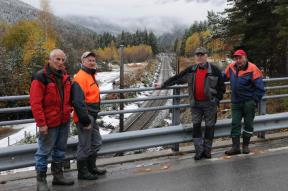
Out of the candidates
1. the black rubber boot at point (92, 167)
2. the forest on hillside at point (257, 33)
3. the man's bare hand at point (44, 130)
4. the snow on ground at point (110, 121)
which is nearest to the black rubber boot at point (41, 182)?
the man's bare hand at point (44, 130)

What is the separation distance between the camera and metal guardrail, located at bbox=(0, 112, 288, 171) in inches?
232

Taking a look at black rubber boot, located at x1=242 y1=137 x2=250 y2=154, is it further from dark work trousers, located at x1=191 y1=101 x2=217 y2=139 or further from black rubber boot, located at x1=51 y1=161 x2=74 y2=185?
black rubber boot, located at x1=51 y1=161 x2=74 y2=185

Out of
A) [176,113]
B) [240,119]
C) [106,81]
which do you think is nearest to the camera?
[240,119]

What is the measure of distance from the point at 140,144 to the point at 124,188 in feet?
4.40

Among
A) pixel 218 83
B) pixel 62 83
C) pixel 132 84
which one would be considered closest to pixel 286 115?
pixel 218 83

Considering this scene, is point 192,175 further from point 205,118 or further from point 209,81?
point 209,81

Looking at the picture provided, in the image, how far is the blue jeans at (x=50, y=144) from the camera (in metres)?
5.73

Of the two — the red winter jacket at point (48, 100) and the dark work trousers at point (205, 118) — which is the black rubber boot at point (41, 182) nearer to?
the red winter jacket at point (48, 100)

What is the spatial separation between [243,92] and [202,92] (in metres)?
0.86

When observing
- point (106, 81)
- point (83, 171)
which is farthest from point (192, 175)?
point (106, 81)

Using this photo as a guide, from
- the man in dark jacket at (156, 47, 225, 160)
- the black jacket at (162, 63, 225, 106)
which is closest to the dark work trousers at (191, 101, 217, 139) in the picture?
the man in dark jacket at (156, 47, 225, 160)

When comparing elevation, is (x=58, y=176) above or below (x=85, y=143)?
below

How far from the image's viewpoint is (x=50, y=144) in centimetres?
579

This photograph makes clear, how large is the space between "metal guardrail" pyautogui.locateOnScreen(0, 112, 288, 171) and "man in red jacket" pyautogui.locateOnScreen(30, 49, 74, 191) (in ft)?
1.11
